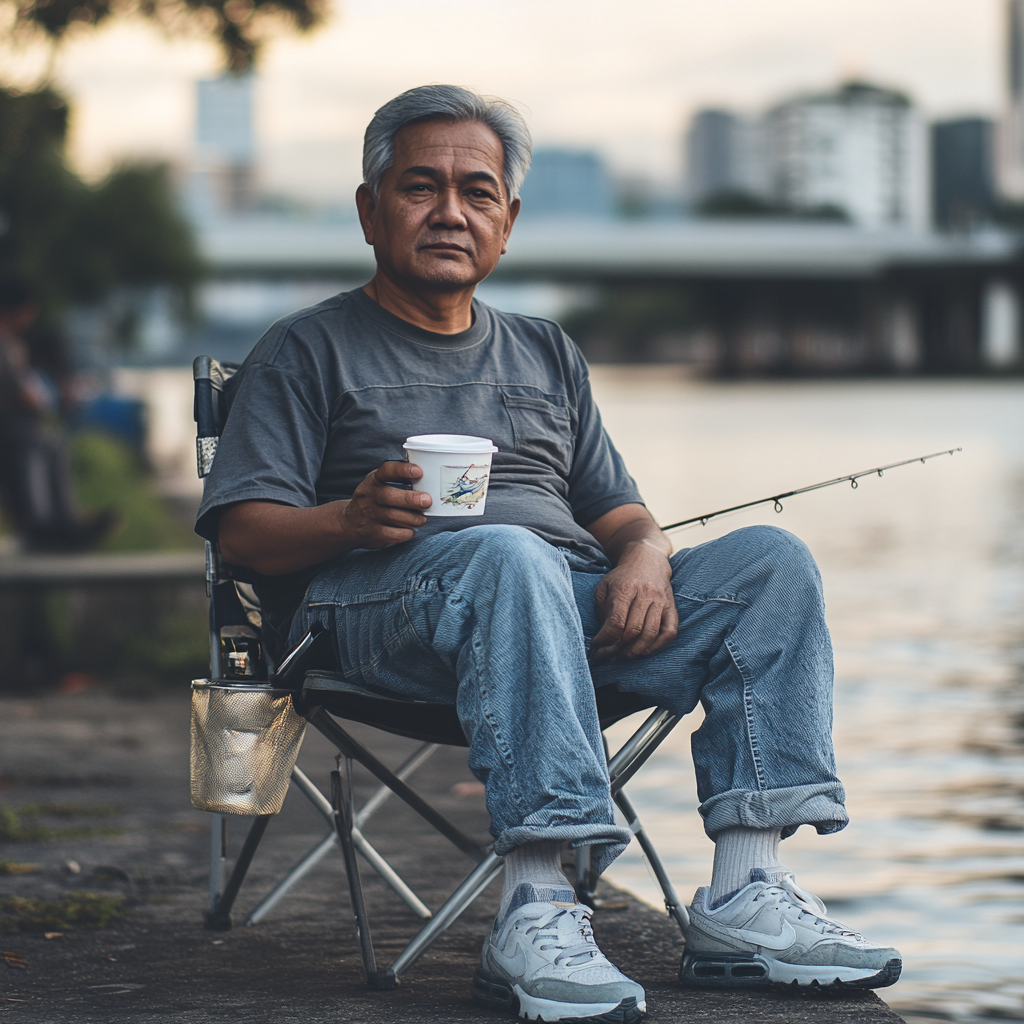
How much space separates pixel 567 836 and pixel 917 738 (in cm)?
328

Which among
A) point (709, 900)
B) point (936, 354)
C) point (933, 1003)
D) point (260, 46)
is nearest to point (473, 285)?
point (709, 900)

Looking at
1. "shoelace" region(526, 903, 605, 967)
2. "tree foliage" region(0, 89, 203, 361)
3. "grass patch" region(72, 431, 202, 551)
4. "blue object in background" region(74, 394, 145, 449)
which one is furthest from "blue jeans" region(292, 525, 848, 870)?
"blue object in background" region(74, 394, 145, 449)

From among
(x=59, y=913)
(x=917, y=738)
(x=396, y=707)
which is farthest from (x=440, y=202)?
(x=917, y=738)

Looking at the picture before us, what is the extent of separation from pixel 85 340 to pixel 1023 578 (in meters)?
28.3

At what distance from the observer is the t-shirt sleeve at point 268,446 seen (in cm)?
281

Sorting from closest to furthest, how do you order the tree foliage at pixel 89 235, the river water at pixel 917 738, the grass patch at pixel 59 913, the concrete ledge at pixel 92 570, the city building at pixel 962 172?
the grass patch at pixel 59 913 → the river water at pixel 917 738 → the concrete ledge at pixel 92 570 → the tree foliage at pixel 89 235 → the city building at pixel 962 172

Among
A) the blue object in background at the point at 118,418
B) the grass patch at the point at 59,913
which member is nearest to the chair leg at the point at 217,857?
the grass patch at the point at 59,913

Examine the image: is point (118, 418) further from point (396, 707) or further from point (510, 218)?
point (396, 707)

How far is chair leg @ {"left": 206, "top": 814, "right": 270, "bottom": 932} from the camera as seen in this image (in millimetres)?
3080

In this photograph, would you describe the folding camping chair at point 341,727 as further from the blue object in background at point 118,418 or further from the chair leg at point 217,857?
the blue object in background at point 118,418

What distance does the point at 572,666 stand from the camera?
2594 mm

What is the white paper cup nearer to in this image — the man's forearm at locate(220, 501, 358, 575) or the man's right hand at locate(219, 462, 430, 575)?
the man's right hand at locate(219, 462, 430, 575)

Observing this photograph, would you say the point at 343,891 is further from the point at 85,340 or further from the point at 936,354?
the point at 936,354

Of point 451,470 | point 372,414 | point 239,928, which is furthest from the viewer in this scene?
point 239,928
